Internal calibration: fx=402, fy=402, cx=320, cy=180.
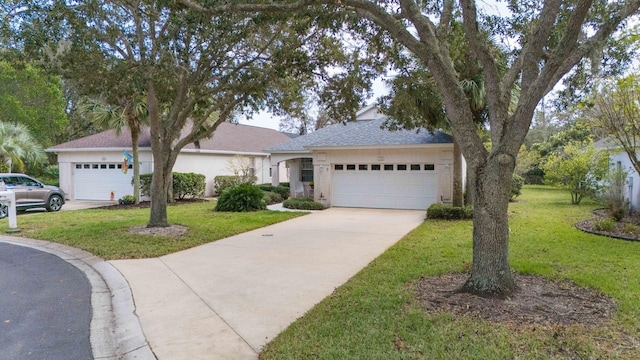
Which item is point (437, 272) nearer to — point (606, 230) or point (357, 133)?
point (606, 230)

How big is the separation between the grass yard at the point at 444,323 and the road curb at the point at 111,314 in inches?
57.6

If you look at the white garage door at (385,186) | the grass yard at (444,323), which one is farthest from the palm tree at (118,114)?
the grass yard at (444,323)

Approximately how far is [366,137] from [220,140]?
36.5ft

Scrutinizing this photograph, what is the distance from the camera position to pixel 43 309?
523 cm

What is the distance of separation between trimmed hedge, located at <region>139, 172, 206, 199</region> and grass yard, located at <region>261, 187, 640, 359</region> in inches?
557

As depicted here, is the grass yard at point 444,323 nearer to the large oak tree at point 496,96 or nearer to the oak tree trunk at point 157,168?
the large oak tree at point 496,96

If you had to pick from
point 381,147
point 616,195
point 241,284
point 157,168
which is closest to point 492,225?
point 241,284

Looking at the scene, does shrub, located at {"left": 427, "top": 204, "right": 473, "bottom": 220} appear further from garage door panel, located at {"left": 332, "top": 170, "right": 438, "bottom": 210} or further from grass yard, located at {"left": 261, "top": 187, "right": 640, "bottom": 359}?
grass yard, located at {"left": 261, "top": 187, "right": 640, "bottom": 359}

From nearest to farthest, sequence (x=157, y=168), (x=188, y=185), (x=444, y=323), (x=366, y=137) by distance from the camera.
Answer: (x=444, y=323) < (x=157, y=168) < (x=366, y=137) < (x=188, y=185)

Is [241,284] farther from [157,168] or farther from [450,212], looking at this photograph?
[450,212]

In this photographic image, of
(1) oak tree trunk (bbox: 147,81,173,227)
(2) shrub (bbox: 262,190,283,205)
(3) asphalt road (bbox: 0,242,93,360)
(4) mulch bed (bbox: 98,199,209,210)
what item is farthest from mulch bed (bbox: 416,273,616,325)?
(4) mulch bed (bbox: 98,199,209,210)

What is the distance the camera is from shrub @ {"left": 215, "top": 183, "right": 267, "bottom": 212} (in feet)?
51.2

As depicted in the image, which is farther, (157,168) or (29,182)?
(29,182)

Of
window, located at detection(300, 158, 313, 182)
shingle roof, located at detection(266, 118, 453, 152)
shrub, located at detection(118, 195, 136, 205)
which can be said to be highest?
shingle roof, located at detection(266, 118, 453, 152)
